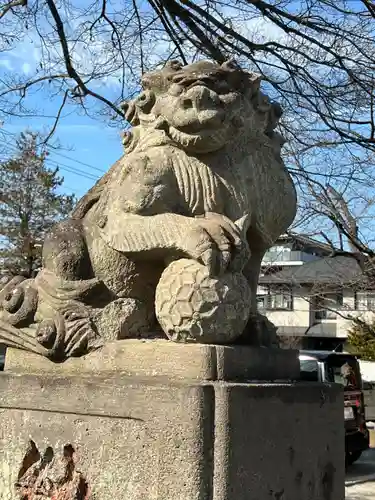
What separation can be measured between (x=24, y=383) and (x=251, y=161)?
1320mm

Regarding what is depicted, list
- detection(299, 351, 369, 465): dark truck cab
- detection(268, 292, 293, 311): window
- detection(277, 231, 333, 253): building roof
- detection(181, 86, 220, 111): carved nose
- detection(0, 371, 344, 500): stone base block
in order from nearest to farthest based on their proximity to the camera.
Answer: detection(0, 371, 344, 500): stone base block → detection(181, 86, 220, 111): carved nose → detection(277, 231, 333, 253): building roof → detection(299, 351, 369, 465): dark truck cab → detection(268, 292, 293, 311): window

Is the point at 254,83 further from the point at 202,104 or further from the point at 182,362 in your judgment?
the point at 182,362

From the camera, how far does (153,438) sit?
2.53 m

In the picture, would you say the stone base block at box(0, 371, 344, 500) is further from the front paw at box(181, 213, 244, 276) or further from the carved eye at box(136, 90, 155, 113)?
the carved eye at box(136, 90, 155, 113)

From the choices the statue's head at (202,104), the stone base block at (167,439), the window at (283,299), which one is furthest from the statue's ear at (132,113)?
the window at (283,299)

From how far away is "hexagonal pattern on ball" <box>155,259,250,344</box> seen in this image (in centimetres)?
257

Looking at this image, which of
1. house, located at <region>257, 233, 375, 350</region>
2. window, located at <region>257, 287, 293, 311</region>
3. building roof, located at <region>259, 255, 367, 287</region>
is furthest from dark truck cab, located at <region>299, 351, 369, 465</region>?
building roof, located at <region>259, 255, 367, 287</region>

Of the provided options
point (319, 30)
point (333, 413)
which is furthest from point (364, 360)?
point (333, 413)

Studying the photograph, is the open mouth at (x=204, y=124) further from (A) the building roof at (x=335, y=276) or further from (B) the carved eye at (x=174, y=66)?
(A) the building roof at (x=335, y=276)

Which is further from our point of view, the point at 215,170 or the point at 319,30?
the point at 319,30

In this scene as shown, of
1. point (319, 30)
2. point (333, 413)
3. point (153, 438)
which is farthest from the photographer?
point (319, 30)

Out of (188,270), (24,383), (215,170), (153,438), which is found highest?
(215,170)

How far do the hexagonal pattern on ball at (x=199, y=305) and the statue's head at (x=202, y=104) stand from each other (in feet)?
1.81

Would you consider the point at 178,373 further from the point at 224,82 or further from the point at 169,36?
the point at 169,36
